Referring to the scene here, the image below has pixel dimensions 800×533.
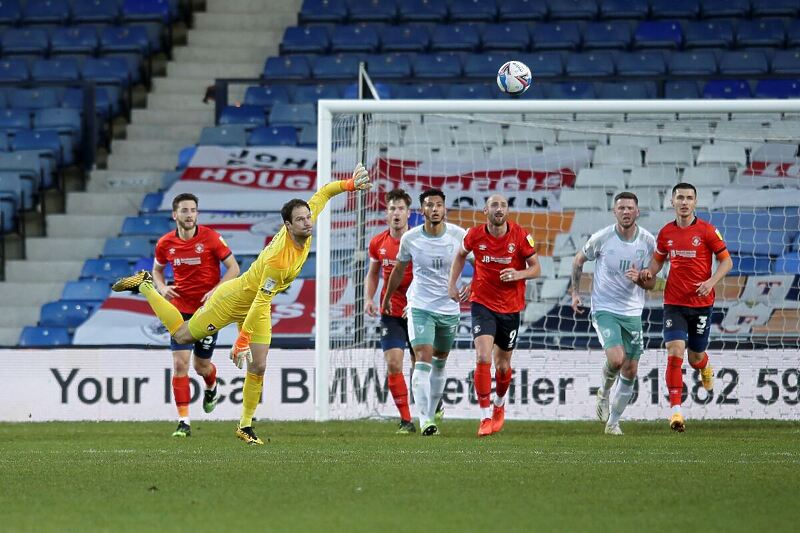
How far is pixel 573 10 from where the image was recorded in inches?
819

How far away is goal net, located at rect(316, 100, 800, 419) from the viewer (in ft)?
44.5

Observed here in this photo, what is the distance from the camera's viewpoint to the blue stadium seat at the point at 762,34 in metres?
19.7

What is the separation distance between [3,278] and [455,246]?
8.60 metres

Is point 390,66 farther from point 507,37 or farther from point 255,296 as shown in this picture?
point 255,296

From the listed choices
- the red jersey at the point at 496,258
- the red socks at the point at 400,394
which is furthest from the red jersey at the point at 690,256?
the red socks at the point at 400,394

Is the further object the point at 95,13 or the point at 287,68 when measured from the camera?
the point at 95,13

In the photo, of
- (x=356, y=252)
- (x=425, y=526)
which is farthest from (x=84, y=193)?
(x=425, y=526)

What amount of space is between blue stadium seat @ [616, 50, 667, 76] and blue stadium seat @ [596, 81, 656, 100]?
212 mm

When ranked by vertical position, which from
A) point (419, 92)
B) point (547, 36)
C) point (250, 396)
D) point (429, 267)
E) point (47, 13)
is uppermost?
point (47, 13)

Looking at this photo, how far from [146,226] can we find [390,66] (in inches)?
175

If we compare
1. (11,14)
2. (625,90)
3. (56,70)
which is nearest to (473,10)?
(625,90)

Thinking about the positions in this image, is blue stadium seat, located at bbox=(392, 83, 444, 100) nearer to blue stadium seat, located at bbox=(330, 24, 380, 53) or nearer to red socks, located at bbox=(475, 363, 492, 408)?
blue stadium seat, located at bbox=(330, 24, 380, 53)

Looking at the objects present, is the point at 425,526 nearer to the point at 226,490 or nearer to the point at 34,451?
the point at 226,490

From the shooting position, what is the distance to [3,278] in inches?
713
